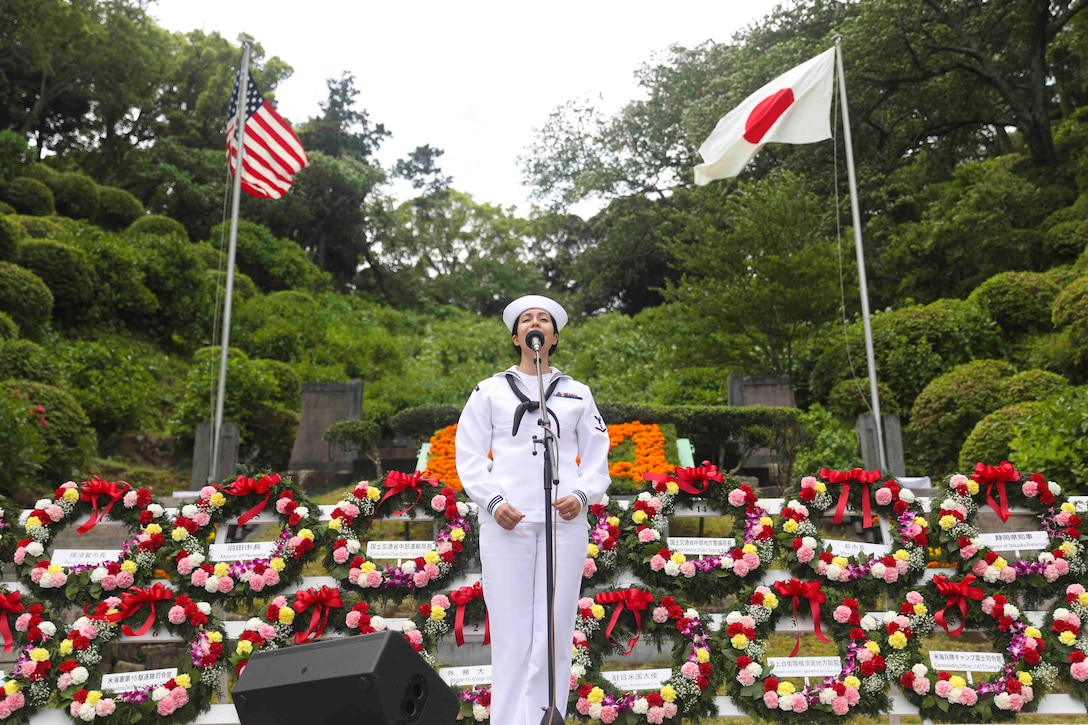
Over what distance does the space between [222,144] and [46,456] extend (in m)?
22.8

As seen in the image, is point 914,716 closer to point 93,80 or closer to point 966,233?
point 966,233

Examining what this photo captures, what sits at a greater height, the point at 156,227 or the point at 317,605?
the point at 156,227

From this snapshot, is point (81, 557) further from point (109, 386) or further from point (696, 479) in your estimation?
point (109, 386)

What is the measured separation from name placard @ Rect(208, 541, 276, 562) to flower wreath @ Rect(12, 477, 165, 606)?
338mm

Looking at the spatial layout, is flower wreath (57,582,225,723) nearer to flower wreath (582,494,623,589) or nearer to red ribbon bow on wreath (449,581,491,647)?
red ribbon bow on wreath (449,581,491,647)

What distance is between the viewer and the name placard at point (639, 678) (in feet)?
15.6

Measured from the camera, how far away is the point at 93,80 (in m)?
25.3

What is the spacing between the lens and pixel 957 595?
4.91 m

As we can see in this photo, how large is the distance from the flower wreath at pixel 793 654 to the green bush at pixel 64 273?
1585 cm

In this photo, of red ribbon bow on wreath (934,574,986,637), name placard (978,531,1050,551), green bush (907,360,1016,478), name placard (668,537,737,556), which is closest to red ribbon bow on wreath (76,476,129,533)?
name placard (668,537,737,556)

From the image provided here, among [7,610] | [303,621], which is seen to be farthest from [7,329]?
[303,621]

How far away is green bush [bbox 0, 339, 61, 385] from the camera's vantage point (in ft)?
37.8

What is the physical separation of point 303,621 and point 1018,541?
423 centimetres

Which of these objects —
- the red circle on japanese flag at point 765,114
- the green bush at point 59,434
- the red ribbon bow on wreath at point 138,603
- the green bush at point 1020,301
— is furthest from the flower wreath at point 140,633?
the green bush at point 1020,301
